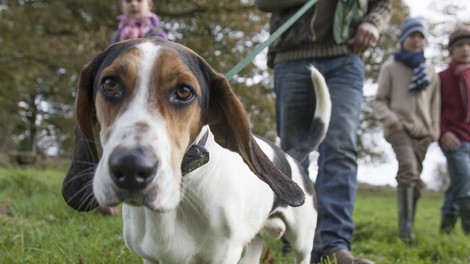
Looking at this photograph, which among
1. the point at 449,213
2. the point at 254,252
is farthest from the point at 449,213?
the point at 254,252

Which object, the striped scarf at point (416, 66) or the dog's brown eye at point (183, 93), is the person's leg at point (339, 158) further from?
the dog's brown eye at point (183, 93)

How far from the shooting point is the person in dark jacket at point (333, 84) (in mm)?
3666

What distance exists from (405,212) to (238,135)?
3784 millimetres

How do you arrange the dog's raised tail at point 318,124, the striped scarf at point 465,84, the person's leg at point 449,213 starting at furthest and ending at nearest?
the person's leg at point 449,213 < the striped scarf at point 465,84 < the dog's raised tail at point 318,124

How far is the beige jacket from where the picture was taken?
5.47 m

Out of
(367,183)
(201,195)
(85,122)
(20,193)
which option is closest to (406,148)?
(201,195)

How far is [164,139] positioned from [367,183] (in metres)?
21.6

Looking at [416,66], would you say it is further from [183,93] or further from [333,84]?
[183,93]

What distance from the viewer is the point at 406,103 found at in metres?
5.58

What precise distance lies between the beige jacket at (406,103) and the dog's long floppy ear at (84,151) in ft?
12.8

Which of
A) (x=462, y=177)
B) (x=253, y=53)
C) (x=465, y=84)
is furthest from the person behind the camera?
(x=465, y=84)

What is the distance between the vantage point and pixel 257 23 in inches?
469

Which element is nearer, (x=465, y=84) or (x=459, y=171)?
(x=459, y=171)

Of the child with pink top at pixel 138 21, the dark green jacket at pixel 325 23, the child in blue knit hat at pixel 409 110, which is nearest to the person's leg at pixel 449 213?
the child in blue knit hat at pixel 409 110
